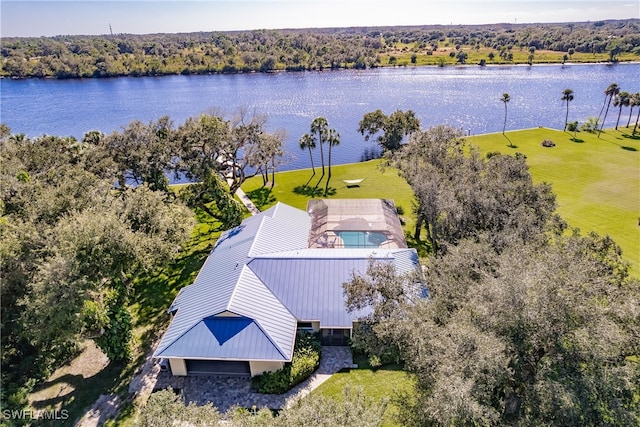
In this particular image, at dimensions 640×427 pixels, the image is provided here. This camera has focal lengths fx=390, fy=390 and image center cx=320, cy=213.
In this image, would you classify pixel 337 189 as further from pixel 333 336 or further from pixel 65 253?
pixel 65 253

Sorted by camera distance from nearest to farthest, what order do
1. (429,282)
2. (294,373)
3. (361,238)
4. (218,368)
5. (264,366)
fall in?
(429,282) → (294,373) → (264,366) → (218,368) → (361,238)

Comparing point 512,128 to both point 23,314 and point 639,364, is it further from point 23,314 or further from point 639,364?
point 23,314

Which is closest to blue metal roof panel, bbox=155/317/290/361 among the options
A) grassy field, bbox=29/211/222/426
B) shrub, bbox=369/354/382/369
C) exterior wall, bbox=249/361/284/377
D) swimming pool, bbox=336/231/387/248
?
exterior wall, bbox=249/361/284/377

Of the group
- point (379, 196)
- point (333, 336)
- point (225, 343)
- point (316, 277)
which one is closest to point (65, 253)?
point (225, 343)

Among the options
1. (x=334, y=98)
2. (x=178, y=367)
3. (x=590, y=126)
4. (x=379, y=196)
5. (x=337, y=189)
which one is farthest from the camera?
(x=334, y=98)

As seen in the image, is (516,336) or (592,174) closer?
(516,336)

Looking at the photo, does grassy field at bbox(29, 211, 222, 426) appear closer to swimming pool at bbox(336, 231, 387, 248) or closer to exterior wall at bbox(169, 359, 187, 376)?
exterior wall at bbox(169, 359, 187, 376)

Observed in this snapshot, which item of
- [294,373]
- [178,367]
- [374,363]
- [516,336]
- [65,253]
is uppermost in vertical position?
[65,253]
